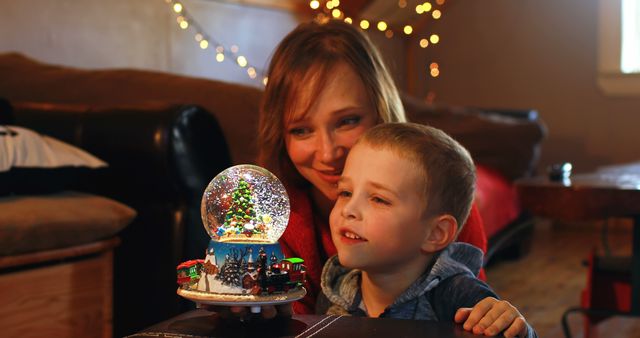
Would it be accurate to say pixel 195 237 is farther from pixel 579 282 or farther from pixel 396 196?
pixel 579 282

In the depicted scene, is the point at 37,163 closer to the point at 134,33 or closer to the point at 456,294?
the point at 456,294

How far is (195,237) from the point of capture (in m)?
1.99

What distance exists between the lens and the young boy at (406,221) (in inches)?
47.3

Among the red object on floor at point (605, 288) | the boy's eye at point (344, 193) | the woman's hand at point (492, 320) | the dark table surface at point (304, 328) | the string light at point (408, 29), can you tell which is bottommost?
the red object on floor at point (605, 288)

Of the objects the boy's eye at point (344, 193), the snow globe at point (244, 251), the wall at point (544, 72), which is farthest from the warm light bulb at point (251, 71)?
the snow globe at point (244, 251)

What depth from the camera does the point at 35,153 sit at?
1970 mm

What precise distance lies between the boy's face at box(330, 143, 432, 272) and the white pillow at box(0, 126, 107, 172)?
961 mm

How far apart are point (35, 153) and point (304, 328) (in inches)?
47.0

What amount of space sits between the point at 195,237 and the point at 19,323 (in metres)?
0.42

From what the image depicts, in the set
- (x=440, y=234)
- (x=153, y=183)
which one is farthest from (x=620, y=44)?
(x=440, y=234)

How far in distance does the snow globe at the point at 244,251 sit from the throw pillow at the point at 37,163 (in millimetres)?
944

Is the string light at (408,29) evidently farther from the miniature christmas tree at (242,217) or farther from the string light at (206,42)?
the miniature christmas tree at (242,217)

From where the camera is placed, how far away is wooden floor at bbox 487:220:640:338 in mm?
3365

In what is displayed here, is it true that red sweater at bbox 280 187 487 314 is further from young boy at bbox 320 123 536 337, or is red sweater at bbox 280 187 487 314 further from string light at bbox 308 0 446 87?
string light at bbox 308 0 446 87
